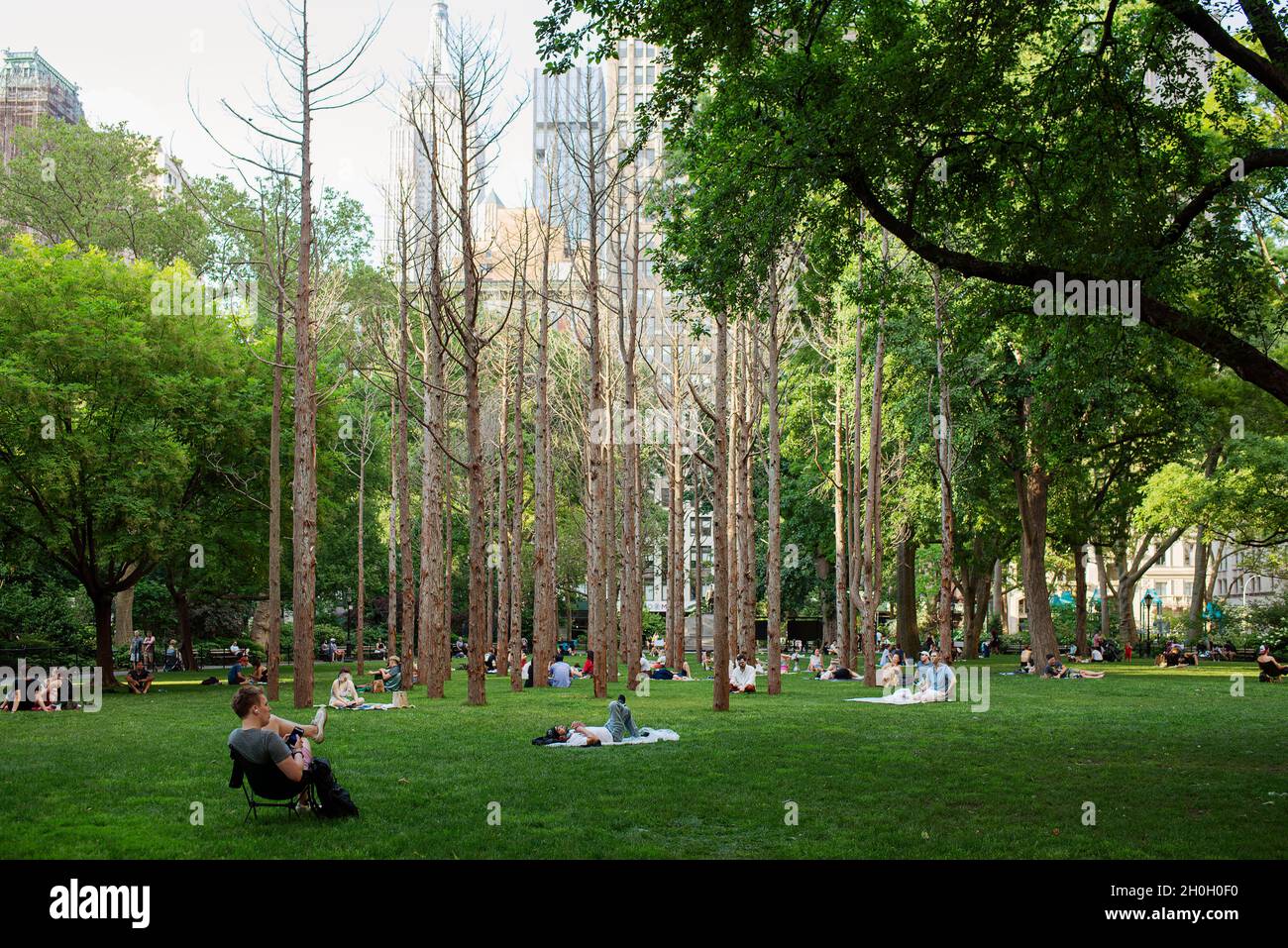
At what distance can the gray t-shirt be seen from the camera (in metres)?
9.47

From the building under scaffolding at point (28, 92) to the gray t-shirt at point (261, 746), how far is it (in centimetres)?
8064

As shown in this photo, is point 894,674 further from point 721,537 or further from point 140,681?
point 140,681

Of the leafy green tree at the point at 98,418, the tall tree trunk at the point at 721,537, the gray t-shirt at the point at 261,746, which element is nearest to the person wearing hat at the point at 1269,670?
the tall tree trunk at the point at 721,537

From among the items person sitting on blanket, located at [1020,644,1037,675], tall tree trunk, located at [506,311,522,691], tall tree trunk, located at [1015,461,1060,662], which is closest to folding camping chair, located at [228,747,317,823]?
tall tree trunk, located at [506,311,522,691]

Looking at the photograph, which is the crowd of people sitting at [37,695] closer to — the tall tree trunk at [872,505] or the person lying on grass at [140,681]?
the person lying on grass at [140,681]

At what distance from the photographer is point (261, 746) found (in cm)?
955

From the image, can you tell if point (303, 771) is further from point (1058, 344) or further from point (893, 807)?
point (1058, 344)

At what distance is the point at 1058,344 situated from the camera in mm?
16125

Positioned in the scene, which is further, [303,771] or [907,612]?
[907,612]

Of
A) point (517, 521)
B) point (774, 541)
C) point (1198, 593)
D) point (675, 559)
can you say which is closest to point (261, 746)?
point (774, 541)

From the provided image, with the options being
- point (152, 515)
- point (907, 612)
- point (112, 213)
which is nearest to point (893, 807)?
point (152, 515)

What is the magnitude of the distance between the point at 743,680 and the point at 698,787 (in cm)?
1800

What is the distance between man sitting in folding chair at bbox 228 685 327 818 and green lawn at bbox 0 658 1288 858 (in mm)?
252
